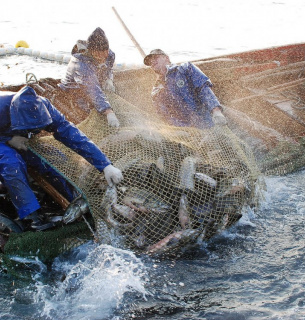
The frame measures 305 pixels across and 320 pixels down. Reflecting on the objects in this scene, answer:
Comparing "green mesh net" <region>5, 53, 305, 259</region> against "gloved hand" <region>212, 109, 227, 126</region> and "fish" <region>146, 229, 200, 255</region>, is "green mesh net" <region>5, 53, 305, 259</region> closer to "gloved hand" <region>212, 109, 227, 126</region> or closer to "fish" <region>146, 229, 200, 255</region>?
"fish" <region>146, 229, 200, 255</region>

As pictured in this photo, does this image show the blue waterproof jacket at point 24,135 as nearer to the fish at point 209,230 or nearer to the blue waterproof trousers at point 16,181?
the blue waterproof trousers at point 16,181

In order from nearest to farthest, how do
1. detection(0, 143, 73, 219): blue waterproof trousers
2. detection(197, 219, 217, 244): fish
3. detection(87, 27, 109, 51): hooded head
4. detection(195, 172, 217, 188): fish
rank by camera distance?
1. detection(0, 143, 73, 219): blue waterproof trousers
2. detection(197, 219, 217, 244): fish
3. detection(195, 172, 217, 188): fish
4. detection(87, 27, 109, 51): hooded head

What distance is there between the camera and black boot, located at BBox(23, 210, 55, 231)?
435 cm

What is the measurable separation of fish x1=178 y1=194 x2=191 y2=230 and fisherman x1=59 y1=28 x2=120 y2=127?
169cm

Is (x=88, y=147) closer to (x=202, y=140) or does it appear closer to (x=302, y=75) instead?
(x=202, y=140)

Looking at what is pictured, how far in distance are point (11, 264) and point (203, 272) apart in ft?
7.18

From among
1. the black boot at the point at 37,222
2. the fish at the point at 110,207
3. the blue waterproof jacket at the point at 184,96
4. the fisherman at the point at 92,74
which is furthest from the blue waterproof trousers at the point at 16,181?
the blue waterproof jacket at the point at 184,96

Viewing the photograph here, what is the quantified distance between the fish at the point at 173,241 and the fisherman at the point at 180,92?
7.72 feet

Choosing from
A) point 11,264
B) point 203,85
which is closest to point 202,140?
point 203,85

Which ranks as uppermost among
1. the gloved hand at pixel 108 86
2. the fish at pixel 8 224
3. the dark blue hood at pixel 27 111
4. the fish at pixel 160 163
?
the dark blue hood at pixel 27 111

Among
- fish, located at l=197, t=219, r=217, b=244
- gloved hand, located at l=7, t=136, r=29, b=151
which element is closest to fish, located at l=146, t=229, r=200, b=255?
fish, located at l=197, t=219, r=217, b=244

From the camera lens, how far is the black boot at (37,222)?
435 cm

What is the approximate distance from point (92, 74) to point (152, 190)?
245 cm

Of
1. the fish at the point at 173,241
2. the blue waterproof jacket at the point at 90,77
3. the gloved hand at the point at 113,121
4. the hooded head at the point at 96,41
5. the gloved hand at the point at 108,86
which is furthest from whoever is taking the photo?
the gloved hand at the point at 108,86
